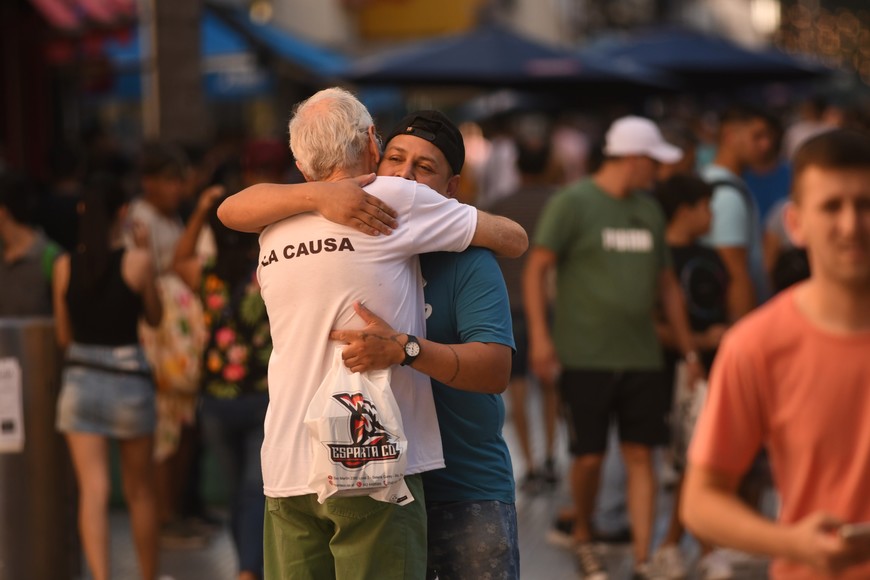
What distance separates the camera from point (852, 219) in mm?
2754

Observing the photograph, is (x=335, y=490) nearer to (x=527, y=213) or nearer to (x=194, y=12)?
(x=527, y=213)

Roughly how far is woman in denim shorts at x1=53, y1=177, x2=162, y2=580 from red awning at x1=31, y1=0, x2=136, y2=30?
767 cm

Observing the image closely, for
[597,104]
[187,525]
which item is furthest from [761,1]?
[187,525]

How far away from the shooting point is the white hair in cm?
388

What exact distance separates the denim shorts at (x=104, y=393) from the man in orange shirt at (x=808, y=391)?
4.17 m

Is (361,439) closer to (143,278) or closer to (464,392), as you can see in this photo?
(464,392)

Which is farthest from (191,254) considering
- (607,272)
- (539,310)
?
(607,272)

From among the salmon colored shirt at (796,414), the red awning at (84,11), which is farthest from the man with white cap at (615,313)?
the red awning at (84,11)

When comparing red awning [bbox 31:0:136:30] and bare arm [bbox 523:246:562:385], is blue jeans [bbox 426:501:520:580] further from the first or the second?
red awning [bbox 31:0:136:30]

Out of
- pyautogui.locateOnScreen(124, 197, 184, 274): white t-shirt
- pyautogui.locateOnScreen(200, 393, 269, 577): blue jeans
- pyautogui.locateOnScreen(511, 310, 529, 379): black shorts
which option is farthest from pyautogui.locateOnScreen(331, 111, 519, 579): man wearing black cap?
pyautogui.locateOnScreen(511, 310, 529, 379): black shorts

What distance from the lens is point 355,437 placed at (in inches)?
141

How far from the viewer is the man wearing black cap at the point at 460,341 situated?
3.87 meters

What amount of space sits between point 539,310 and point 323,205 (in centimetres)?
402

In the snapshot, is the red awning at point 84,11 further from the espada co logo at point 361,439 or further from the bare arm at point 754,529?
the bare arm at point 754,529
